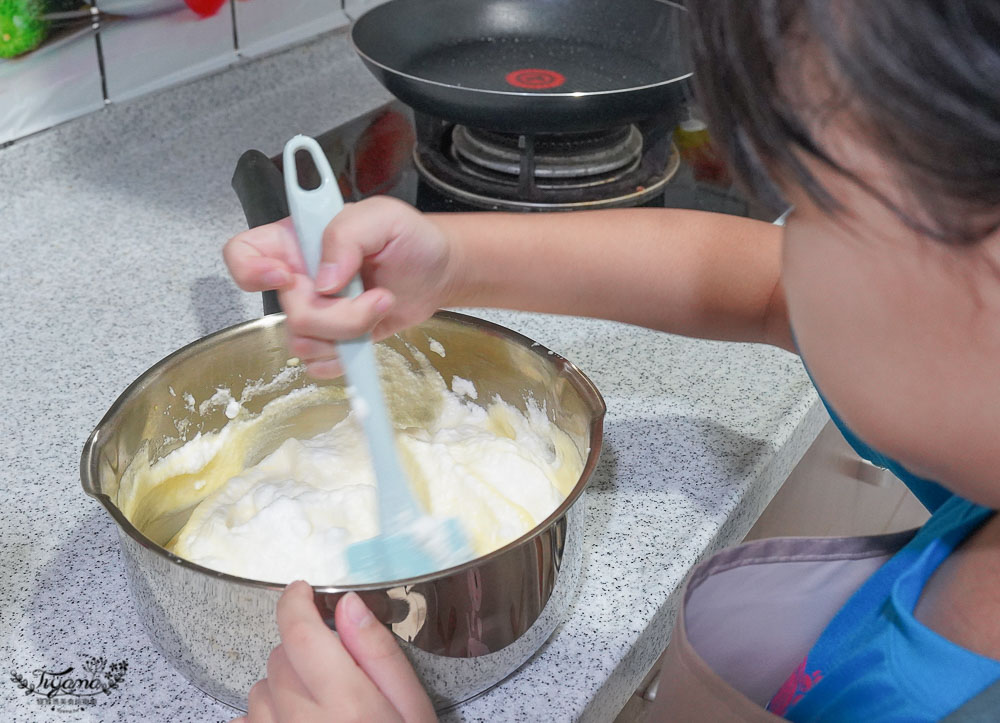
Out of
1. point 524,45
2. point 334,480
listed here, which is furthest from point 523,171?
point 334,480

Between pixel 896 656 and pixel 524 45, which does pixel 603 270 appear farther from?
pixel 524 45

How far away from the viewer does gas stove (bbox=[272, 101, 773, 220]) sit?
0.97m

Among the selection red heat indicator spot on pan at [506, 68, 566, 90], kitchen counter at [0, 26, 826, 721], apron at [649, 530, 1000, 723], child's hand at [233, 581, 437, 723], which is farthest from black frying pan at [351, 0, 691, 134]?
child's hand at [233, 581, 437, 723]

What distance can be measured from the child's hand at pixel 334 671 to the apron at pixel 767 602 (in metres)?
0.20

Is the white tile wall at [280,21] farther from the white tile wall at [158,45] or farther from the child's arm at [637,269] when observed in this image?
the child's arm at [637,269]

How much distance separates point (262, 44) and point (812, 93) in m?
1.10

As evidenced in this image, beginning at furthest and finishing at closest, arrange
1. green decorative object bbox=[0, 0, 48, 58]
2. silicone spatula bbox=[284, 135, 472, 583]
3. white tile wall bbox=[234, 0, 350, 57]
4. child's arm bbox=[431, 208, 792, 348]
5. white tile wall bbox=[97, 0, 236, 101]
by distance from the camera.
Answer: white tile wall bbox=[234, 0, 350, 57], white tile wall bbox=[97, 0, 236, 101], green decorative object bbox=[0, 0, 48, 58], child's arm bbox=[431, 208, 792, 348], silicone spatula bbox=[284, 135, 472, 583]

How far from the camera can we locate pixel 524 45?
44.6 inches

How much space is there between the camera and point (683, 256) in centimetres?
70

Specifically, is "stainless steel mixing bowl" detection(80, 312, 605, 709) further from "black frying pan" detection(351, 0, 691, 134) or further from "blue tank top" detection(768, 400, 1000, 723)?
"black frying pan" detection(351, 0, 691, 134)

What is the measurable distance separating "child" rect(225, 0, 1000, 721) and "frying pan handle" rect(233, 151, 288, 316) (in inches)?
4.2

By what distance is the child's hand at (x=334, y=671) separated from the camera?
1.48 feet

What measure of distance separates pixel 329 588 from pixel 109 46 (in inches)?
33.0

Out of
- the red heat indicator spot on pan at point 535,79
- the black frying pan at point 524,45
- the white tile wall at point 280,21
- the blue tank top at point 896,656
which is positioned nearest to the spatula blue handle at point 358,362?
the blue tank top at point 896,656
